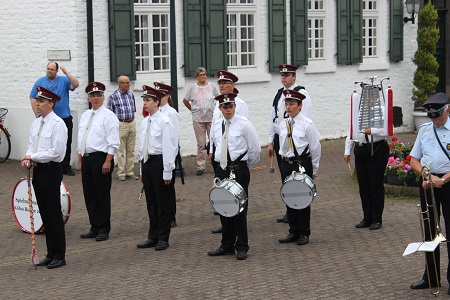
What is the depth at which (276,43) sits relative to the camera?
21.2m

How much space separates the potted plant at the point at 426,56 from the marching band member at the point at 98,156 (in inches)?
531

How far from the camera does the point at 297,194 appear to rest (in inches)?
439

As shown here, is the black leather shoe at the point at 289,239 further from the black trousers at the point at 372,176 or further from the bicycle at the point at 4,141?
the bicycle at the point at 4,141

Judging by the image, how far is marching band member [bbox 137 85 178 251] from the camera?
1131 centimetres

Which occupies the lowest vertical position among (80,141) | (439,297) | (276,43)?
(439,297)

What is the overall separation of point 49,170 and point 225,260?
2.13 metres

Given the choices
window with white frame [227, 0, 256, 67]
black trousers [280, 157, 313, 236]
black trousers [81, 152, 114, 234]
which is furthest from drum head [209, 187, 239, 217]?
window with white frame [227, 0, 256, 67]

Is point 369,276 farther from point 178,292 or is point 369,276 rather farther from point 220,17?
point 220,17

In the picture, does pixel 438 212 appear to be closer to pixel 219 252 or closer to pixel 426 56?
pixel 219 252

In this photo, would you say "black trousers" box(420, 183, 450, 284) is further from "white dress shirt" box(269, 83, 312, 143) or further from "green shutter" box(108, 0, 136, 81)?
"green shutter" box(108, 0, 136, 81)

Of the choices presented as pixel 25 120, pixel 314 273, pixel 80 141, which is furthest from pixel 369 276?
pixel 25 120

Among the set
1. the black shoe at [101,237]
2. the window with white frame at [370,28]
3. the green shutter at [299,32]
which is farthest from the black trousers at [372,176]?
the window with white frame at [370,28]

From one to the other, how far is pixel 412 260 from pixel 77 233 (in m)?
4.40

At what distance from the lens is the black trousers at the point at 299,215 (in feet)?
37.3
